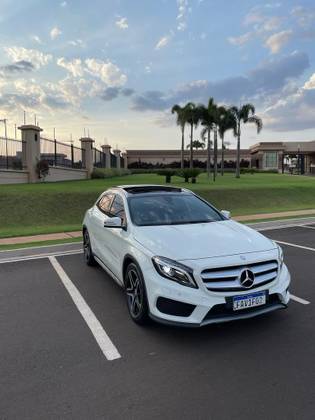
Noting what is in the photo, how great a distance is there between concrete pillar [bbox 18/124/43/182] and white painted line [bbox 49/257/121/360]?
50.8ft

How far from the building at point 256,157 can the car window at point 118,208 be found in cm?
7053

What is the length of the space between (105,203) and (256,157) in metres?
82.3

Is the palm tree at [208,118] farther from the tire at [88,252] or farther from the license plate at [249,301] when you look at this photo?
the license plate at [249,301]

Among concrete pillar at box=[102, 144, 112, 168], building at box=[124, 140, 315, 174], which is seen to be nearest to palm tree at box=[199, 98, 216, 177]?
concrete pillar at box=[102, 144, 112, 168]

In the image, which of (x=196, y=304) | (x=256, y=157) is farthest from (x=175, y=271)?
(x=256, y=157)

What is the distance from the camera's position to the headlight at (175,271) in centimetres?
384

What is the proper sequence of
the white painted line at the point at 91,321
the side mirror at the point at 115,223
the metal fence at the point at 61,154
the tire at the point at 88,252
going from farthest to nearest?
1. the metal fence at the point at 61,154
2. the tire at the point at 88,252
3. the side mirror at the point at 115,223
4. the white painted line at the point at 91,321

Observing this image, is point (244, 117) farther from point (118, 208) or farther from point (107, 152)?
point (118, 208)

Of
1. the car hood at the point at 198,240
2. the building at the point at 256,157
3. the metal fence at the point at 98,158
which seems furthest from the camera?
the building at the point at 256,157

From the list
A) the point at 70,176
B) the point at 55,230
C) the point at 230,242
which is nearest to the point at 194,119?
the point at 70,176

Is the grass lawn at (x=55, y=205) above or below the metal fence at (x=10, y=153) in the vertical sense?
below

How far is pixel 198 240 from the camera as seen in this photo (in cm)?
436

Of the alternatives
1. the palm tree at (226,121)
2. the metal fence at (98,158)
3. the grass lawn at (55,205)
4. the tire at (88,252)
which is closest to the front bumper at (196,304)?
the tire at (88,252)

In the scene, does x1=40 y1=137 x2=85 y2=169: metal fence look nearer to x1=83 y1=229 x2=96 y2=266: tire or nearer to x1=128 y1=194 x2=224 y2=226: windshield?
x1=83 y1=229 x2=96 y2=266: tire
